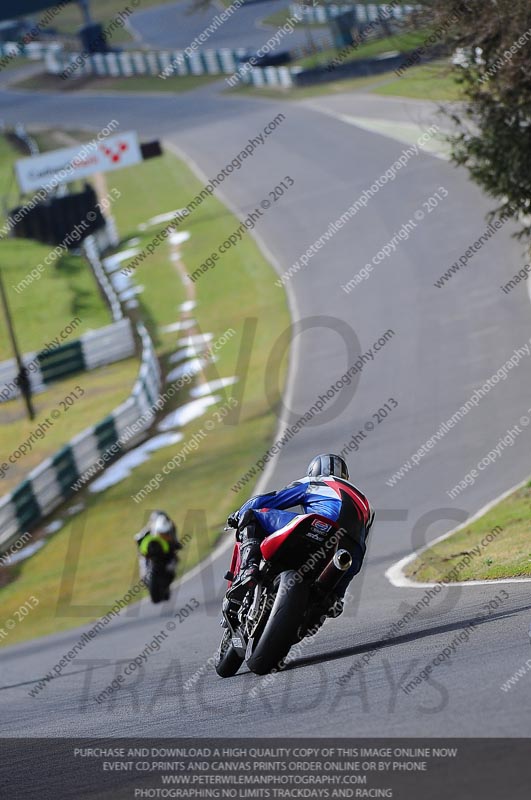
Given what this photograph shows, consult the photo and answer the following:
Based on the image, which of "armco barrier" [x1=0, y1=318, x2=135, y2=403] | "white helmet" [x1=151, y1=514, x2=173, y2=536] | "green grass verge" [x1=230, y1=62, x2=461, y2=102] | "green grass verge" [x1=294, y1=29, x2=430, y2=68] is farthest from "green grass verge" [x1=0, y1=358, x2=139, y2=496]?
"green grass verge" [x1=294, y1=29, x2=430, y2=68]

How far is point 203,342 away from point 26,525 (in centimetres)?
1017

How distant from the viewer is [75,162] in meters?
43.8

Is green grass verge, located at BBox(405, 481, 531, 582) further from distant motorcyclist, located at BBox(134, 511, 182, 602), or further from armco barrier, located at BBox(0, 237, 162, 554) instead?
armco barrier, located at BBox(0, 237, 162, 554)

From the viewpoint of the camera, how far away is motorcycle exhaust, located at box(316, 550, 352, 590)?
7.56m

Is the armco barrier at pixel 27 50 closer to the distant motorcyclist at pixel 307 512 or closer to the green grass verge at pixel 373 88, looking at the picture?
the green grass verge at pixel 373 88

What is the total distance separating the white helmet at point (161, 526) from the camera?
1597cm

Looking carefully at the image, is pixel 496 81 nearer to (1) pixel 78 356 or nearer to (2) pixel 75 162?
(1) pixel 78 356

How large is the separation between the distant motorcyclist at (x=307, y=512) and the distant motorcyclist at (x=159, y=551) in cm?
796

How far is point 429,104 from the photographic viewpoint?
40000mm

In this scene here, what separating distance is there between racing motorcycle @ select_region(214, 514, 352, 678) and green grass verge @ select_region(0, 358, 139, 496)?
17.4 metres

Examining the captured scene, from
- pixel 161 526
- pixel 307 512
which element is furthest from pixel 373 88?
pixel 307 512
